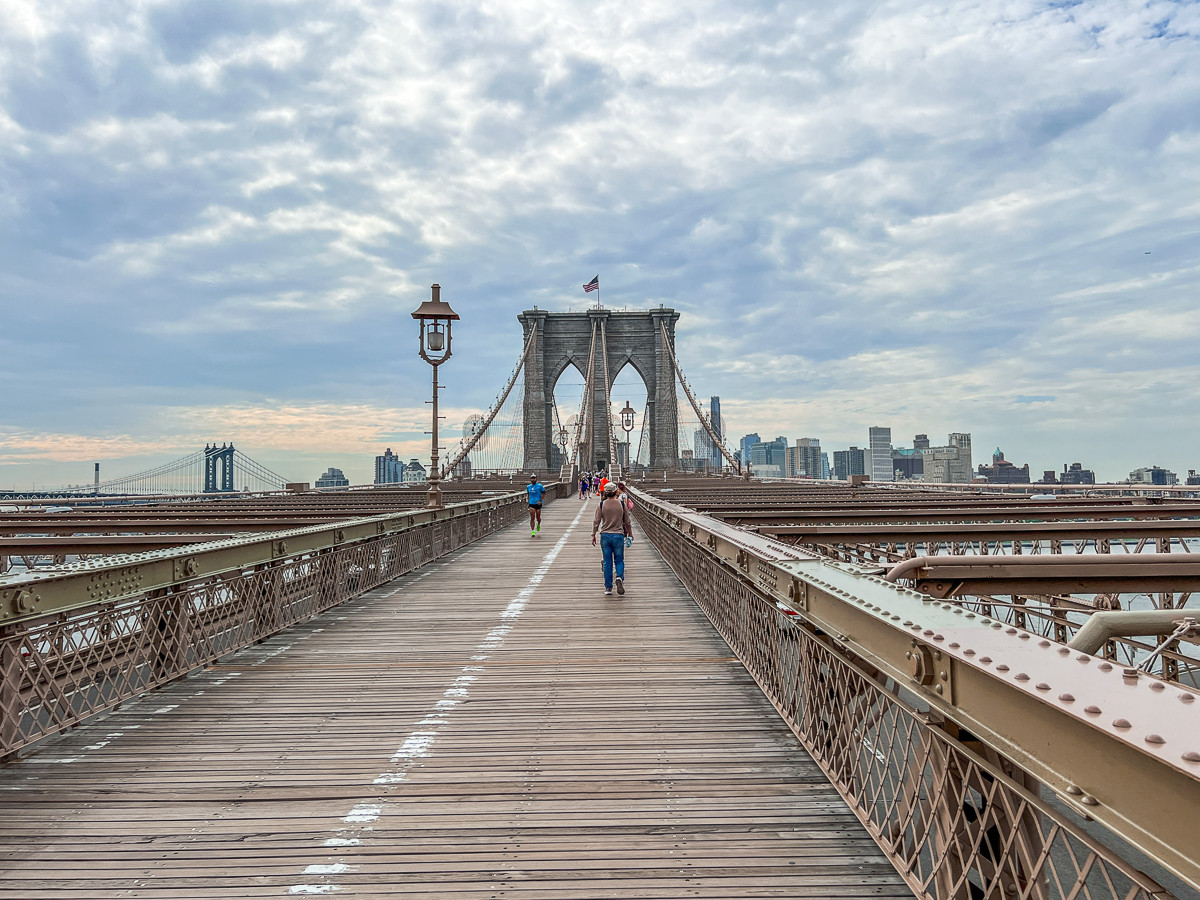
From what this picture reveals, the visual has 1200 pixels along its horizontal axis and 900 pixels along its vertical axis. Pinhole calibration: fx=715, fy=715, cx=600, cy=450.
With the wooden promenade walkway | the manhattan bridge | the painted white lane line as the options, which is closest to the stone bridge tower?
the manhattan bridge

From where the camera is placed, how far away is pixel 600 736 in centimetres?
430

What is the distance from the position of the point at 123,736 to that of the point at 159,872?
1859 millimetres

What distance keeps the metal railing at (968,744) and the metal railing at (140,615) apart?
4.21 m

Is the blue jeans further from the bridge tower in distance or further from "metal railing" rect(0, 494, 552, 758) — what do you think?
the bridge tower in distance

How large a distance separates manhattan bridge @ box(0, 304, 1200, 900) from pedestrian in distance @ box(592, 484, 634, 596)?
1.61m

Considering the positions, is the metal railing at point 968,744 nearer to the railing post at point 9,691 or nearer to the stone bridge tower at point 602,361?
Result: the railing post at point 9,691

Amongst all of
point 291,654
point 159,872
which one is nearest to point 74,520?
point 291,654

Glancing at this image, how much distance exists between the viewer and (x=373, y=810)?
335 centimetres

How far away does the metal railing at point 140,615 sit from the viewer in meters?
4.00

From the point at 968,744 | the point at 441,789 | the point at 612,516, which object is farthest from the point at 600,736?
the point at 612,516

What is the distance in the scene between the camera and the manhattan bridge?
194 cm

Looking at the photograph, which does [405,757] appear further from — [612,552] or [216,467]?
[216,467]

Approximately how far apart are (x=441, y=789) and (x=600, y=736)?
3.52 feet

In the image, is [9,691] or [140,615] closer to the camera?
[9,691]
